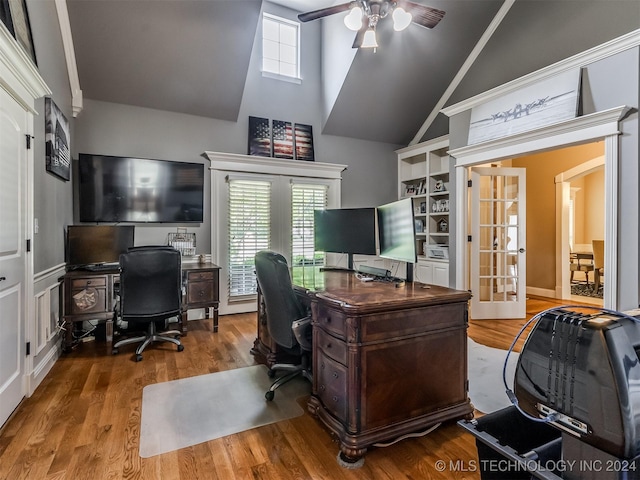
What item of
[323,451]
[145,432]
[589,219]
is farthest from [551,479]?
[589,219]

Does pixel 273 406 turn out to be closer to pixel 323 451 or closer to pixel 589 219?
pixel 323 451

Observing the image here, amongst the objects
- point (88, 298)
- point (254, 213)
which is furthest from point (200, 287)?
point (254, 213)

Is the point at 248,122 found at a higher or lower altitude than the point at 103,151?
higher

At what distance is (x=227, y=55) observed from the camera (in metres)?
4.14

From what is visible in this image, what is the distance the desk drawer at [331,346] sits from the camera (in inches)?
69.2

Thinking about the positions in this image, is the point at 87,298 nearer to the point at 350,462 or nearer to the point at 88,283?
the point at 88,283

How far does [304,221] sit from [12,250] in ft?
11.3

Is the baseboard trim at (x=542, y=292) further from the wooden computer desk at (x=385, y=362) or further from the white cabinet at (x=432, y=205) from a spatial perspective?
the wooden computer desk at (x=385, y=362)

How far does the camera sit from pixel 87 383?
2.56 metres

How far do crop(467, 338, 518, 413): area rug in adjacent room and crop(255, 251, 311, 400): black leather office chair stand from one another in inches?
47.2

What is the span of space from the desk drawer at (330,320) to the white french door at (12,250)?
184 cm

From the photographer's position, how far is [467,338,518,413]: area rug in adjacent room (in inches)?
90.2

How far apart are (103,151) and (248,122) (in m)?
1.86

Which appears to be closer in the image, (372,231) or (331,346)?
(331,346)
